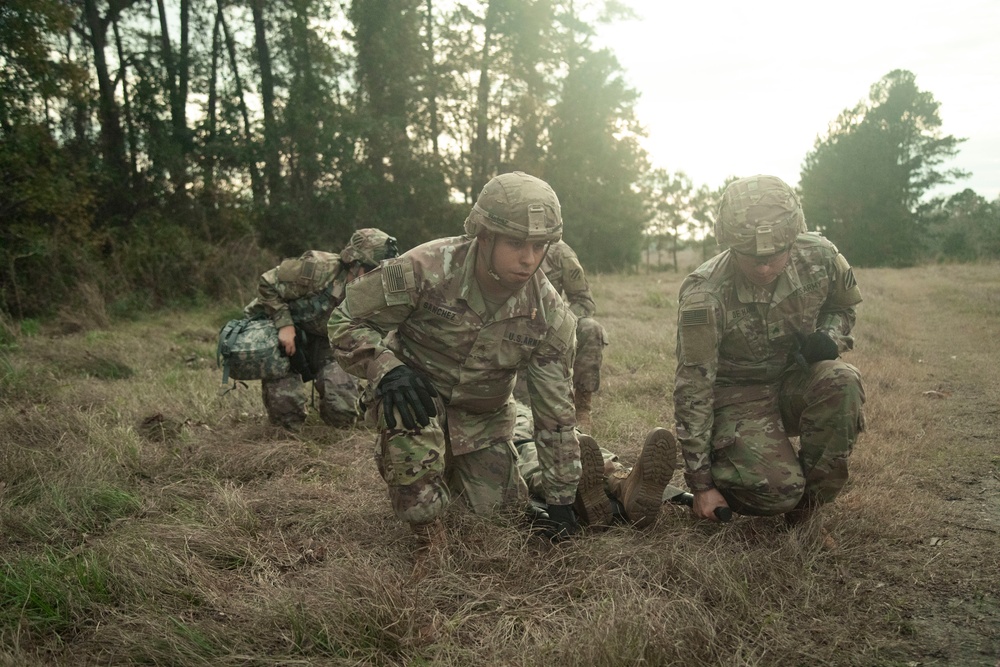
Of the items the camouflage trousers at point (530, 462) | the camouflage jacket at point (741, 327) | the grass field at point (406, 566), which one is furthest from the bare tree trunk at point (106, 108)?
the camouflage jacket at point (741, 327)

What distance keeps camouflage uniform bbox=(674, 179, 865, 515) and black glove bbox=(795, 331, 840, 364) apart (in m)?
0.05

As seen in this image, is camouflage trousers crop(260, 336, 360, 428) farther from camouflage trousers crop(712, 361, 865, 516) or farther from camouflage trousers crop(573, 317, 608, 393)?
camouflage trousers crop(712, 361, 865, 516)

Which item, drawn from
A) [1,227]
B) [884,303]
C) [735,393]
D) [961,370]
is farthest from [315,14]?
[735,393]

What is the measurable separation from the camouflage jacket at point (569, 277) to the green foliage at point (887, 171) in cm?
3066

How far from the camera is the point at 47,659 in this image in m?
2.20

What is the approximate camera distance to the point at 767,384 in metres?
3.43

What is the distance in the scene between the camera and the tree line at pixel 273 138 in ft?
33.4

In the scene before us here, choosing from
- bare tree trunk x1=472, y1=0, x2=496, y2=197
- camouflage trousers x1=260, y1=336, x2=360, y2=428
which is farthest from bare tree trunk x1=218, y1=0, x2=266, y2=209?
camouflage trousers x1=260, y1=336, x2=360, y2=428

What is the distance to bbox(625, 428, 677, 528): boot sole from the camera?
9.77ft

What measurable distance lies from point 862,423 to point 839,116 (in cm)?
3675

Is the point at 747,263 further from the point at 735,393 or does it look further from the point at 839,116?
the point at 839,116

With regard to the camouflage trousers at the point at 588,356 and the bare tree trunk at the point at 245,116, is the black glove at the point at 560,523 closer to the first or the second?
the camouflage trousers at the point at 588,356

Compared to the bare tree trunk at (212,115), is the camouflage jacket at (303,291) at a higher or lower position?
lower

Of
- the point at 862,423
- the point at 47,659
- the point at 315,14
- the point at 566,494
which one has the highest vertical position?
the point at 315,14
